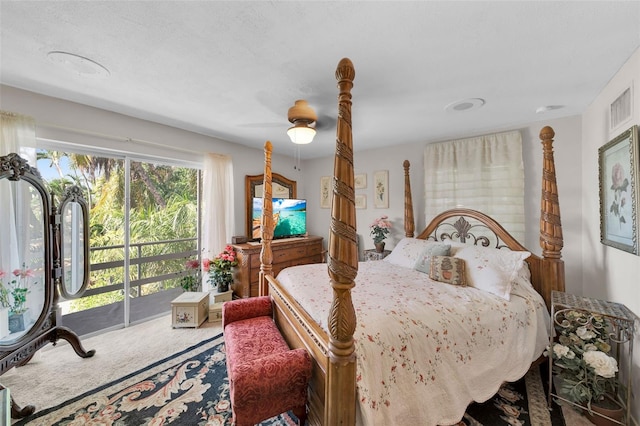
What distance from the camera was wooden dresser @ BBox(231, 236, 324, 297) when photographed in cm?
347

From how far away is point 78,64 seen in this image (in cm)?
173

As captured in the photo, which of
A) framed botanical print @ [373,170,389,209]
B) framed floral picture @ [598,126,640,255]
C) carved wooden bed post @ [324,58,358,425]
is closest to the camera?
carved wooden bed post @ [324,58,358,425]

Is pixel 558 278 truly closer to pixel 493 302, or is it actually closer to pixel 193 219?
pixel 493 302

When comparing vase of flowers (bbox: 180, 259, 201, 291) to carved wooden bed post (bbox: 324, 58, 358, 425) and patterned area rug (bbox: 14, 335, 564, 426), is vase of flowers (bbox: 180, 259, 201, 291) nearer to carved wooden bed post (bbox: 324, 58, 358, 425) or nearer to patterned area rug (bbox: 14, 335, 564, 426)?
patterned area rug (bbox: 14, 335, 564, 426)

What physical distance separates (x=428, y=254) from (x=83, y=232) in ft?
11.9

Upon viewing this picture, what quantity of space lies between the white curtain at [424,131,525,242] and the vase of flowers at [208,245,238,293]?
2.89 metres

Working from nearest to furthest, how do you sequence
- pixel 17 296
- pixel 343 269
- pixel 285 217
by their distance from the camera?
pixel 343 269
pixel 17 296
pixel 285 217

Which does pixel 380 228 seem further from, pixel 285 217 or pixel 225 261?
pixel 225 261

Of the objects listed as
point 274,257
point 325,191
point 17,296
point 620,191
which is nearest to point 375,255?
point 274,257

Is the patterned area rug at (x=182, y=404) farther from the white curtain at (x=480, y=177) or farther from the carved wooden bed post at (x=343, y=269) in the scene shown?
the white curtain at (x=480, y=177)

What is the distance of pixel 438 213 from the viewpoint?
3389 mm

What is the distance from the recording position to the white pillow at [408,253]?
286cm

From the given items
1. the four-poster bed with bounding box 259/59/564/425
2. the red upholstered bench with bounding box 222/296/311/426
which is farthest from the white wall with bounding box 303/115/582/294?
the red upholstered bench with bounding box 222/296/311/426

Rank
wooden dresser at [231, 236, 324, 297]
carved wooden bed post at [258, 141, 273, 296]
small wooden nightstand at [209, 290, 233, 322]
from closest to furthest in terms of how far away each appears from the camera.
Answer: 1. carved wooden bed post at [258, 141, 273, 296]
2. small wooden nightstand at [209, 290, 233, 322]
3. wooden dresser at [231, 236, 324, 297]
